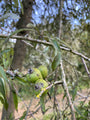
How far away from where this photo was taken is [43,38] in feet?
2.60

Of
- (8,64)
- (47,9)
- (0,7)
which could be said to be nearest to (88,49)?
(47,9)

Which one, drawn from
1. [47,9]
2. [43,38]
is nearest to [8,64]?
[43,38]

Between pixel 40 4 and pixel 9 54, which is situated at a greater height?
pixel 40 4

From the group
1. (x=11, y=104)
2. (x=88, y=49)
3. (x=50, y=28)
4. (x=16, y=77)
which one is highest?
(x=50, y=28)

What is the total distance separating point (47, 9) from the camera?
6.14 feet

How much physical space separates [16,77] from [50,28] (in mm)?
1568

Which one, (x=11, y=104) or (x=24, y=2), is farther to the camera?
(x=24, y=2)

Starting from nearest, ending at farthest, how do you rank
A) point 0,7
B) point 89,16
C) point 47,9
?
1. point 89,16
2. point 47,9
3. point 0,7

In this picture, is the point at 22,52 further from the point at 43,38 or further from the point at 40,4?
the point at 43,38

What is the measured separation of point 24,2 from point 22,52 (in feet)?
2.92

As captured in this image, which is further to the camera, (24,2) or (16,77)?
(24,2)

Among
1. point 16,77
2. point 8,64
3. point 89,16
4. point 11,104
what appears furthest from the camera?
point 11,104

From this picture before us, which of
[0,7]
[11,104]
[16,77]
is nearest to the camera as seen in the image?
[16,77]

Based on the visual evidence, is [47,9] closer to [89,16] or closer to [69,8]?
[69,8]
